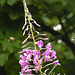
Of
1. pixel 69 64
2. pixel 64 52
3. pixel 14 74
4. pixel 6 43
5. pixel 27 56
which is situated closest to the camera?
pixel 27 56

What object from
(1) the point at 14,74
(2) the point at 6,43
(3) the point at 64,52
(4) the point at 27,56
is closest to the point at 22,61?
(4) the point at 27,56

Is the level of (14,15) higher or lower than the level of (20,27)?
higher

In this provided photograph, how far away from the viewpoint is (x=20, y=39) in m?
3.79

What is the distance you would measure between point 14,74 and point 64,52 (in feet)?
4.57

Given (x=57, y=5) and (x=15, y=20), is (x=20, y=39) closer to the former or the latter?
(x=15, y=20)

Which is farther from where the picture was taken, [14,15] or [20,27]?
[20,27]

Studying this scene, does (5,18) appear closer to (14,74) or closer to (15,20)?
(15,20)

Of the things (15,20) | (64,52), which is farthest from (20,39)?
(64,52)

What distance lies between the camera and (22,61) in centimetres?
180

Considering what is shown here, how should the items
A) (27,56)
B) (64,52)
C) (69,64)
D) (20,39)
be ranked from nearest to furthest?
(27,56) < (20,39) < (69,64) < (64,52)

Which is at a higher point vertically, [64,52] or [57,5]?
[57,5]

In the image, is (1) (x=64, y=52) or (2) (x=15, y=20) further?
(1) (x=64, y=52)

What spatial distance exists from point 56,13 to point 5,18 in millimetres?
883

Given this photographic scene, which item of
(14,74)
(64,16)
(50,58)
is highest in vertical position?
(64,16)
